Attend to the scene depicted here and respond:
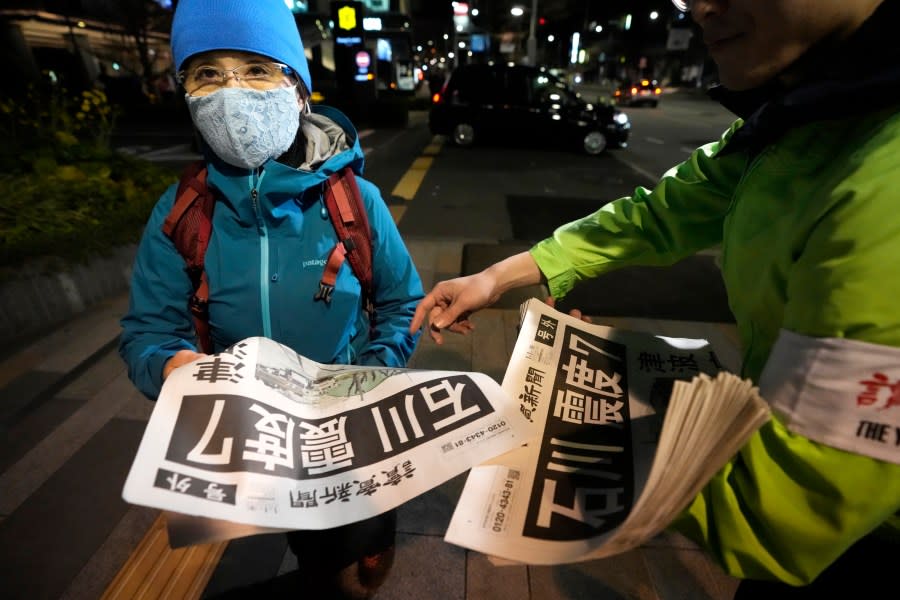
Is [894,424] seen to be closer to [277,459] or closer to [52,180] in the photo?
[277,459]

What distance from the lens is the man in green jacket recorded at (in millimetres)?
479

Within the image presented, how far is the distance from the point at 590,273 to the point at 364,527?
3.03ft

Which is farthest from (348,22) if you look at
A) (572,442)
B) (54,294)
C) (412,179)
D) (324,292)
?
(572,442)

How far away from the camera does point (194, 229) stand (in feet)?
3.93

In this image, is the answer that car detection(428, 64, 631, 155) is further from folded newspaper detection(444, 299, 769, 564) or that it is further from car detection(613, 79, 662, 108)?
car detection(613, 79, 662, 108)

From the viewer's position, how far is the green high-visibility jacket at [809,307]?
0.48 m

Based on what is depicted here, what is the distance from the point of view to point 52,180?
145 inches

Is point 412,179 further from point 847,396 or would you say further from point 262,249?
point 847,396

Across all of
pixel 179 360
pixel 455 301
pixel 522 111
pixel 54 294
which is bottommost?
pixel 54 294

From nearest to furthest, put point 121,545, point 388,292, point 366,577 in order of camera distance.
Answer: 1. point 388,292
2. point 366,577
3. point 121,545

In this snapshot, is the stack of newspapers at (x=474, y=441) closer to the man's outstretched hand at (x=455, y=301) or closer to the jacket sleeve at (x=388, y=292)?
the man's outstretched hand at (x=455, y=301)

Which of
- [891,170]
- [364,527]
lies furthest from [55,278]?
[891,170]

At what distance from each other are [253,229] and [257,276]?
13 centimetres

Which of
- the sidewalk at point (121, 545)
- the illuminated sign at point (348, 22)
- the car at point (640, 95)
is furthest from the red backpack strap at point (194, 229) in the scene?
the car at point (640, 95)
